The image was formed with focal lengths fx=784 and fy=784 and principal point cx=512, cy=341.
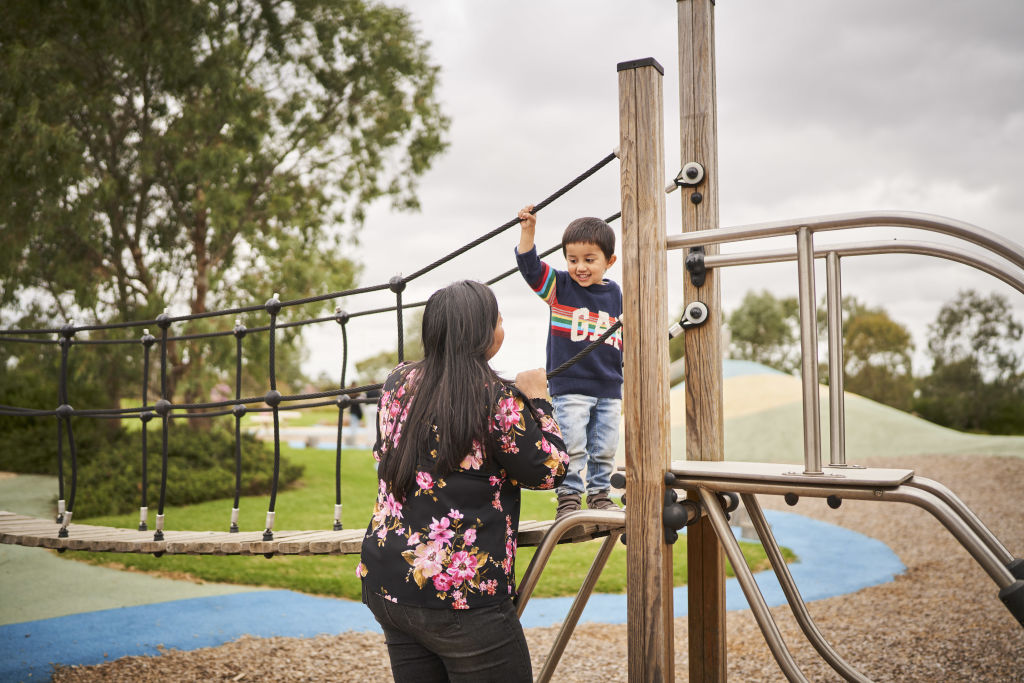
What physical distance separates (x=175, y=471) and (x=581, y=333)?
9058 mm

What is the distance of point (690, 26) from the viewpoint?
2.79 meters

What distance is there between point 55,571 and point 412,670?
6.99 metres

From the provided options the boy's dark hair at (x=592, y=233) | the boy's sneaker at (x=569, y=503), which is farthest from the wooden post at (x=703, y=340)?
the boy's sneaker at (x=569, y=503)

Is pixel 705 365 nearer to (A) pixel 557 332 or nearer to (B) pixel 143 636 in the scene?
(A) pixel 557 332

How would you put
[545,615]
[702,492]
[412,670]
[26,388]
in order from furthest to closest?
1. [26,388]
2. [545,615]
3. [702,492]
4. [412,670]

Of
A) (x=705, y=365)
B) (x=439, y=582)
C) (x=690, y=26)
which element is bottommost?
(x=439, y=582)

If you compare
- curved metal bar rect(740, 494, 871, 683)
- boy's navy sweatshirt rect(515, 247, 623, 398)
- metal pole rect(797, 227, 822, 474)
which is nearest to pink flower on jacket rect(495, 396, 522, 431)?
metal pole rect(797, 227, 822, 474)

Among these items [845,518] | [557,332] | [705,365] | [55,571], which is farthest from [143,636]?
[845,518]

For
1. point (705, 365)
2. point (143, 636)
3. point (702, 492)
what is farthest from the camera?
point (143, 636)

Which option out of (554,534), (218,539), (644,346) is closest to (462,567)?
(554,534)

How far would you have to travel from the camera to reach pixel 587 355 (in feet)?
9.84

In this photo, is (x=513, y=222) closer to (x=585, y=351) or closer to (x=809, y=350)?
(x=585, y=351)

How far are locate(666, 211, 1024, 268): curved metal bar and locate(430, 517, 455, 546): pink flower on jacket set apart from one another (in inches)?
41.3

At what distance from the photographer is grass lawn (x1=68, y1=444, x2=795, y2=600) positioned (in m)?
7.38
